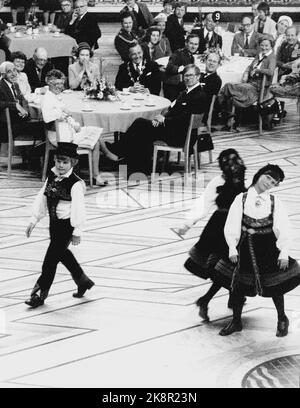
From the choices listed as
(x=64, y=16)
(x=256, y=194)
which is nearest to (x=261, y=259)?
(x=256, y=194)

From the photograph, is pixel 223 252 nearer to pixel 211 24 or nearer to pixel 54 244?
pixel 54 244

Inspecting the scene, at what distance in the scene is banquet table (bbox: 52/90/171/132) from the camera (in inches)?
408

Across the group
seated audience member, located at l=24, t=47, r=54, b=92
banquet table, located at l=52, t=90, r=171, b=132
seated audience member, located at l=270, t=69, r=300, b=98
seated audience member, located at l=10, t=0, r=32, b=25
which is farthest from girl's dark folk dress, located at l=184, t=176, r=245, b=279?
seated audience member, located at l=10, t=0, r=32, b=25

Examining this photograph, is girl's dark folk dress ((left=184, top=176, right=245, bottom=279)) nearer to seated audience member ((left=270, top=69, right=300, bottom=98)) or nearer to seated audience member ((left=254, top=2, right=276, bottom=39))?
seated audience member ((left=270, top=69, right=300, bottom=98))

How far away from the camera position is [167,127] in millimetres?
10414

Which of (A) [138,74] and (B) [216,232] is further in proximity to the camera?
(A) [138,74]

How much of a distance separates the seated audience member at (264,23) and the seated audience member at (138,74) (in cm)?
374

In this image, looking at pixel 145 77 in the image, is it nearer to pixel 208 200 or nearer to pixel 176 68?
pixel 176 68

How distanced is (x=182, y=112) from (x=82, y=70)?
1770 mm

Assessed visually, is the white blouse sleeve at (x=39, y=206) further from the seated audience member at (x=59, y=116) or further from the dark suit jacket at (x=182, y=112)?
the dark suit jacket at (x=182, y=112)

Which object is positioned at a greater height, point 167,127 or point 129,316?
point 167,127

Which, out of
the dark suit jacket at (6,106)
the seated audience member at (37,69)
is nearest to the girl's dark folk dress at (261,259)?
the dark suit jacket at (6,106)

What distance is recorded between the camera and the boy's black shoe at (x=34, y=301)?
7.05m

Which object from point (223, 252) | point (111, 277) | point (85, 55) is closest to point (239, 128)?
point (85, 55)
